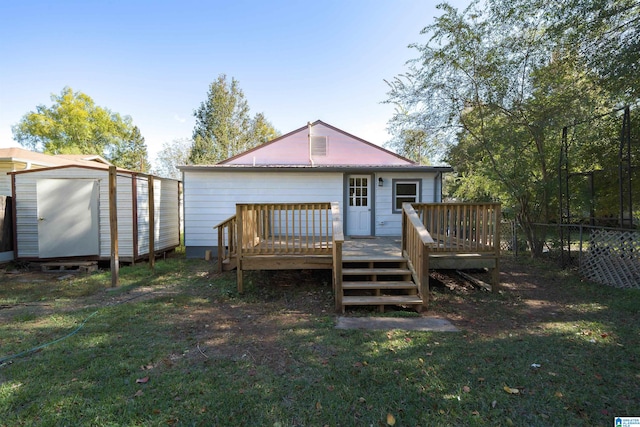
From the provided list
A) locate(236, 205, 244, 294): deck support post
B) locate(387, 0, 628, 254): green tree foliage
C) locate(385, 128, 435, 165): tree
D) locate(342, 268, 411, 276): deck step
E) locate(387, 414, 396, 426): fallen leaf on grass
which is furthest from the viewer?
locate(385, 128, 435, 165): tree

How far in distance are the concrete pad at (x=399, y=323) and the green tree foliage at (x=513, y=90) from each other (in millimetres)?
5765

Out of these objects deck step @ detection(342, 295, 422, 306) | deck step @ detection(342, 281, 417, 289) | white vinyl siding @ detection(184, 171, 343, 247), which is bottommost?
deck step @ detection(342, 295, 422, 306)

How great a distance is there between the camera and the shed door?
23.6ft

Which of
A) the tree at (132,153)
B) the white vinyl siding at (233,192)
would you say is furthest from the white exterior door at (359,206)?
the tree at (132,153)

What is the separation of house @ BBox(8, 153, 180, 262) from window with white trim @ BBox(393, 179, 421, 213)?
6.69 meters

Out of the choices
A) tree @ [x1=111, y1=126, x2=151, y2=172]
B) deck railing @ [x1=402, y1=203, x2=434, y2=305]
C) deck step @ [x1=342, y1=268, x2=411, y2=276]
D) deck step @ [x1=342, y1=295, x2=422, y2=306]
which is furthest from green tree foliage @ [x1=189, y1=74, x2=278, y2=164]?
deck step @ [x1=342, y1=295, x2=422, y2=306]

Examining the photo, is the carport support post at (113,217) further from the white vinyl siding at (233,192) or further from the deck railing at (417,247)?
the deck railing at (417,247)

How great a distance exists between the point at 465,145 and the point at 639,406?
27.5 ft

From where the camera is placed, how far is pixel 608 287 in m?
5.64

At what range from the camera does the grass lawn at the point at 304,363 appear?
84.4 inches

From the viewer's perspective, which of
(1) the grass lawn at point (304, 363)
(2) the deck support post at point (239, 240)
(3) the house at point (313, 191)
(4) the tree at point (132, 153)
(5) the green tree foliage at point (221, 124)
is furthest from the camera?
(4) the tree at point (132, 153)

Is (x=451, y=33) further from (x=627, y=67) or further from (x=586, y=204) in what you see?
(x=586, y=204)

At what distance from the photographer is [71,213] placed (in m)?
7.30

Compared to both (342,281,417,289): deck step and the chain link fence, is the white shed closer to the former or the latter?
(342,281,417,289): deck step
